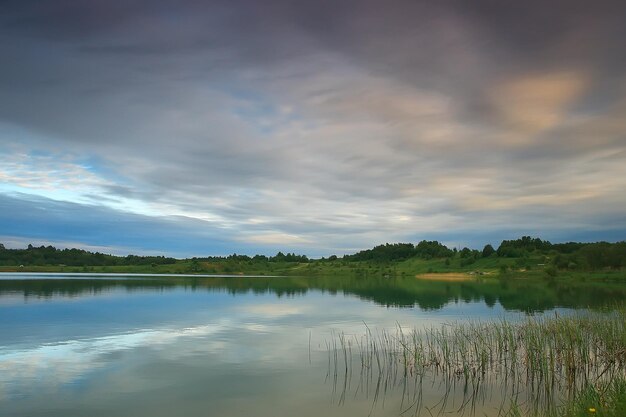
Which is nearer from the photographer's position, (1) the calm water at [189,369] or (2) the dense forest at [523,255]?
(1) the calm water at [189,369]

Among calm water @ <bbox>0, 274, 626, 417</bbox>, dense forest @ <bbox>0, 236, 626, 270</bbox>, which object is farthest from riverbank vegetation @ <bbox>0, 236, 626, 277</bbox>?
calm water @ <bbox>0, 274, 626, 417</bbox>

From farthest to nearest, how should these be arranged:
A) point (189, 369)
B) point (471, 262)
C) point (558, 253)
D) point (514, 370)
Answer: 1. point (471, 262)
2. point (558, 253)
3. point (189, 369)
4. point (514, 370)

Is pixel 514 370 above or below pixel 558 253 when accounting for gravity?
below

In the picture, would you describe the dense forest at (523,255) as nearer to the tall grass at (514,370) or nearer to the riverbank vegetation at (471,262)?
the riverbank vegetation at (471,262)

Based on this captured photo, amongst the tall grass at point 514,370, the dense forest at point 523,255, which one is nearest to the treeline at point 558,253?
the dense forest at point 523,255

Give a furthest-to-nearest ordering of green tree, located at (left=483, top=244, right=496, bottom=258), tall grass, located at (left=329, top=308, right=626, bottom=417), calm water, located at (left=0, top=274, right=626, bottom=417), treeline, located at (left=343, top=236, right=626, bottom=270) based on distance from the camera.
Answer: green tree, located at (left=483, top=244, right=496, bottom=258), treeline, located at (left=343, top=236, right=626, bottom=270), tall grass, located at (left=329, top=308, right=626, bottom=417), calm water, located at (left=0, top=274, right=626, bottom=417)

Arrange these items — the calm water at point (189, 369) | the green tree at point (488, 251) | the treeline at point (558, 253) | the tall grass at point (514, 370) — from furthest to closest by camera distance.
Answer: the green tree at point (488, 251)
the treeline at point (558, 253)
the tall grass at point (514, 370)
the calm water at point (189, 369)

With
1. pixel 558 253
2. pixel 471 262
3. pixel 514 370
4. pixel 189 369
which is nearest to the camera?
pixel 514 370

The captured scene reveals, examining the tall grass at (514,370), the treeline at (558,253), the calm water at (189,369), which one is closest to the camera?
the calm water at (189,369)

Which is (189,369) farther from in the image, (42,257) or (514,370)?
(42,257)

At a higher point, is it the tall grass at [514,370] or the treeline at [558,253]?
the treeline at [558,253]

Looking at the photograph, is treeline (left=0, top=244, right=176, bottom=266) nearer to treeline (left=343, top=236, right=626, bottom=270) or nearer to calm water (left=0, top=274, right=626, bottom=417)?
treeline (left=343, top=236, right=626, bottom=270)

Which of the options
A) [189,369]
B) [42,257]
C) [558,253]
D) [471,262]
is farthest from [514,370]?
[42,257]

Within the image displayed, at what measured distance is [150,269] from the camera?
196m
